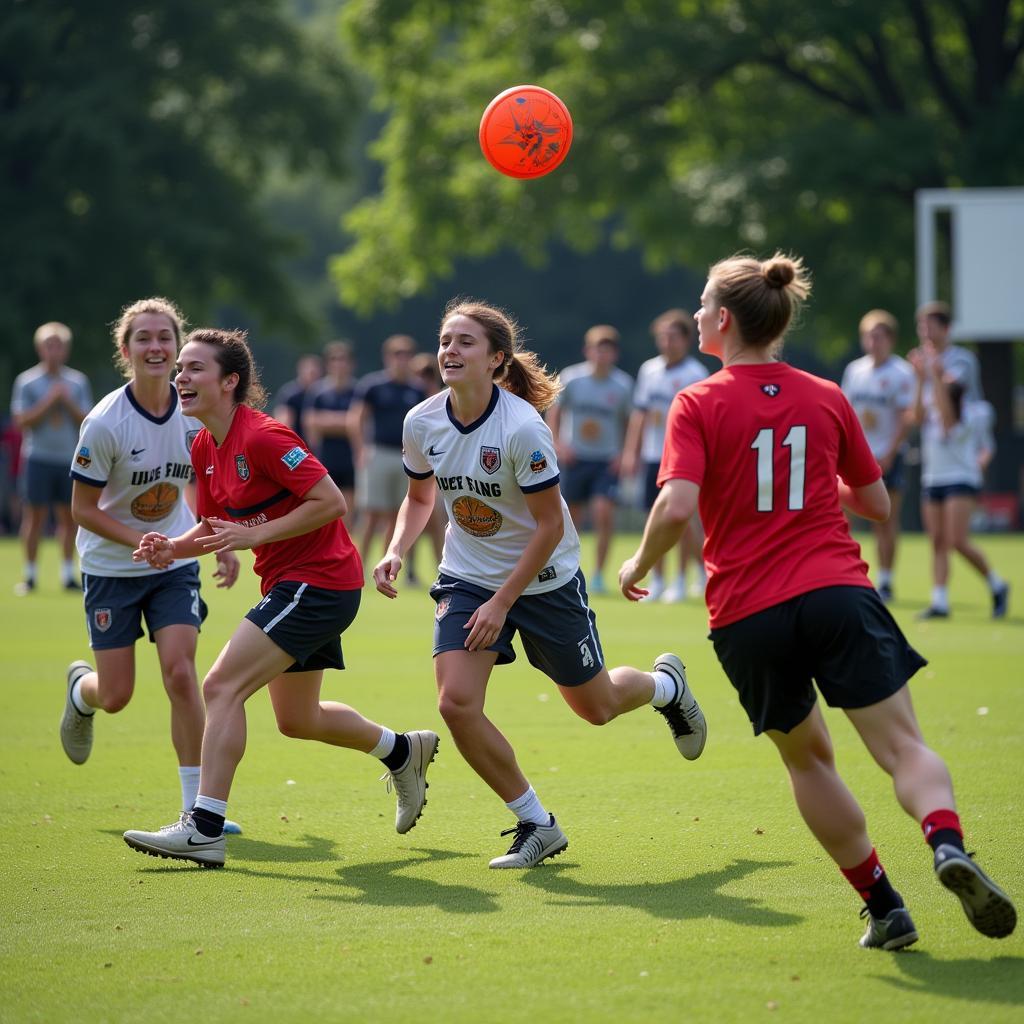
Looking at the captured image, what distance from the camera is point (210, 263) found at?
125ft

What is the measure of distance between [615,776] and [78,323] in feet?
104

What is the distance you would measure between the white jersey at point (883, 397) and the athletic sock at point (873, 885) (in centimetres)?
1036

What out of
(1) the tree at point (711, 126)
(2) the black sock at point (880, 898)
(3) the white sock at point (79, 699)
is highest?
(1) the tree at point (711, 126)

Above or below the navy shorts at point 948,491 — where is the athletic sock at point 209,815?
below

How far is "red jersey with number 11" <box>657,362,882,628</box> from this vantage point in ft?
16.0

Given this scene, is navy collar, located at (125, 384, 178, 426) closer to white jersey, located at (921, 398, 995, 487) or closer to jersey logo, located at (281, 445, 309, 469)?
jersey logo, located at (281, 445, 309, 469)

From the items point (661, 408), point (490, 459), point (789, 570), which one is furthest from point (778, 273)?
point (661, 408)

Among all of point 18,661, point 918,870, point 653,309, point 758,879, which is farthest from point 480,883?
point 653,309

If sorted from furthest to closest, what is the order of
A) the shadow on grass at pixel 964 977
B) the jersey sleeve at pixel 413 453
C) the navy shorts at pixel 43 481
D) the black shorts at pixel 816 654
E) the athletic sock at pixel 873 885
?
the navy shorts at pixel 43 481, the jersey sleeve at pixel 413 453, the athletic sock at pixel 873 885, the black shorts at pixel 816 654, the shadow on grass at pixel 964 977

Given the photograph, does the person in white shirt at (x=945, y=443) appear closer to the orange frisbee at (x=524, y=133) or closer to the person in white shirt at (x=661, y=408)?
the person in white shirt at (x=661, y=408)

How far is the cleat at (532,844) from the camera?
6.16m

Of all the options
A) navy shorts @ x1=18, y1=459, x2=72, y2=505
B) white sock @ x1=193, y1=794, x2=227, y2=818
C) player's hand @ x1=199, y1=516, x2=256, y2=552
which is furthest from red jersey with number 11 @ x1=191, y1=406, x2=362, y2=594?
navy shorts @ x1=18, y1=459, x2=72, y2=505

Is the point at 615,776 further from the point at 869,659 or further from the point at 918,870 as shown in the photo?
the point at 869,659

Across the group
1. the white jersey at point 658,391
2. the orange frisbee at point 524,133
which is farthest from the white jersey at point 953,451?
the orange frisbee at point 524,133
